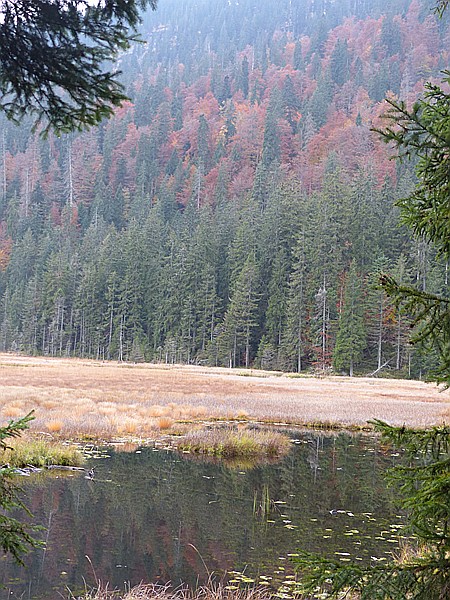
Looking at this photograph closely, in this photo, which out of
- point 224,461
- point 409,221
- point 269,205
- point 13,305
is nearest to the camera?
point 409,221

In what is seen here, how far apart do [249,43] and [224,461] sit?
19389 centimetres

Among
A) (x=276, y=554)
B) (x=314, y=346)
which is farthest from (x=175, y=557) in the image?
(x=314, y=346)

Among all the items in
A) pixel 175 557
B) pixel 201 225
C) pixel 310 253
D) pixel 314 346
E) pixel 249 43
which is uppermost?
pixel 249 43

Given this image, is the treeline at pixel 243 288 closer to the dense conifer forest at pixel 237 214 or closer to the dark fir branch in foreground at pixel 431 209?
the dense conifer forest at pixel 237 214

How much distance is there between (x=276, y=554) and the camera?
10.3 meters

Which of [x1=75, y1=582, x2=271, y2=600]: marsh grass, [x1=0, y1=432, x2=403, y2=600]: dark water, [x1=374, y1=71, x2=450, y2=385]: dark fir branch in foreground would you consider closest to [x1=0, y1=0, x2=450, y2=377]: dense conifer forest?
[x1=0, y1=432, x2=403, y2=600]: dark water

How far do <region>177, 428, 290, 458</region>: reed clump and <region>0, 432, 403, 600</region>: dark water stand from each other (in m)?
1.31

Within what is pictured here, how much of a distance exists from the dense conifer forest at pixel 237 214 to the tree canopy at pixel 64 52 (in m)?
27.7

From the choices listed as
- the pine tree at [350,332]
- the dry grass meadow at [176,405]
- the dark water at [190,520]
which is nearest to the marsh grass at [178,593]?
the dark water at [190,520]

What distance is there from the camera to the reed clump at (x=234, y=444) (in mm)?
19109

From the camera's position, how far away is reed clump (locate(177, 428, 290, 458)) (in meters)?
19.1

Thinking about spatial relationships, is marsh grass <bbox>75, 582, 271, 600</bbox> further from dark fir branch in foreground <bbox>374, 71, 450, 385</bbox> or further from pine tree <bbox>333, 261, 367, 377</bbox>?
pine tree <bbox>333, 261, 367, 377</bbox>

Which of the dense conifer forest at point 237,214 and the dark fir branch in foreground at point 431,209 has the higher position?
the dense conifer forest at point 237,214

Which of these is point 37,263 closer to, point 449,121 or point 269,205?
point 269,205
